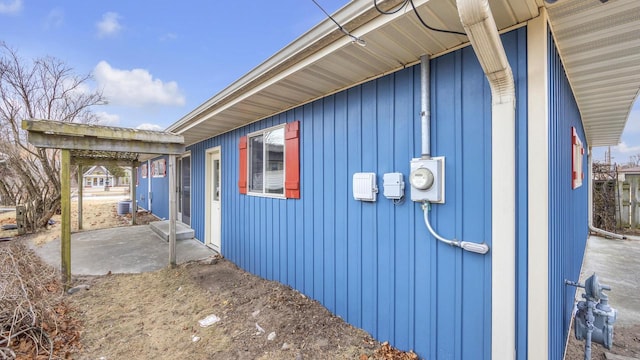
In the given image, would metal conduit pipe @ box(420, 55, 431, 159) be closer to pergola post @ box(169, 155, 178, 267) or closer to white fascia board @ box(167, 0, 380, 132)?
white fascia board @ box(167, 0, 380, 132)

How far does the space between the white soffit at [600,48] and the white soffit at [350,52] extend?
12.9 inches

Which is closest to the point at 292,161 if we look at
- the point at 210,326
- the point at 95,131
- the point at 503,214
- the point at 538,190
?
the point at 210,326

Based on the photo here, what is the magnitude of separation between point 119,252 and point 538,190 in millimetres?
6636

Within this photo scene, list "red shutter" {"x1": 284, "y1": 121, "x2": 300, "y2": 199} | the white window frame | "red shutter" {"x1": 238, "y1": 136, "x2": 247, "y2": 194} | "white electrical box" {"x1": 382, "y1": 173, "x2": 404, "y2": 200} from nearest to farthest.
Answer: "white electrical box" {"x1": 382, "y1": 173, "x2": 404, "y2": 200}
"red shutter" {"x1": 284, "y1": 121, "x2": 300, "y2": 199}
the white window frame
"red shutter" {"x1": 238, "y1": 136, "x2": 247, "y2": 194}

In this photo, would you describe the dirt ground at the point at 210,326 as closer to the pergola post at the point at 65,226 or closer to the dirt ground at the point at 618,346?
the pergola post at the point at 65,226

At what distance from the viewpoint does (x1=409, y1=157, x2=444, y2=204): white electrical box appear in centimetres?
187

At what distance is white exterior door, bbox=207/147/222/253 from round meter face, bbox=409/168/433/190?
4.30 m

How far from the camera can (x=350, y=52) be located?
1.92 metres

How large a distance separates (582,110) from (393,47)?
3.69 m

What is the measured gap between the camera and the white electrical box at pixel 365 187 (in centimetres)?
234

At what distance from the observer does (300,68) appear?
7.18 feet

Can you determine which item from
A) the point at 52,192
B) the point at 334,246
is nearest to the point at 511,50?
the point at 334,246

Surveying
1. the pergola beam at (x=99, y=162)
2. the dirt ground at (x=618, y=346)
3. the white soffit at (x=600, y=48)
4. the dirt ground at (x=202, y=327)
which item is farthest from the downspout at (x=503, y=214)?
the pergola beam at (x=99, y=162)

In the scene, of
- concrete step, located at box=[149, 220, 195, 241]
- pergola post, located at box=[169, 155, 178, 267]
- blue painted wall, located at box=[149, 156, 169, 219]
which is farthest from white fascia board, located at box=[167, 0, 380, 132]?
blue painted wall, located at box=[149, 156, 169, 219]
